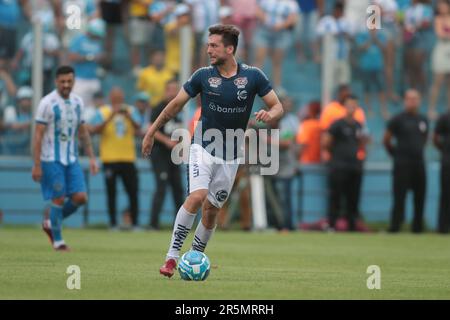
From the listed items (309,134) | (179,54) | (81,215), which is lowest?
(81,215)

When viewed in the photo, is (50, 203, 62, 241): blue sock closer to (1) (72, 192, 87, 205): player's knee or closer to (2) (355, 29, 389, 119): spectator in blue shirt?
(1) (72, 192, 87, 205): player's knee

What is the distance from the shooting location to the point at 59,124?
1628 centimetres

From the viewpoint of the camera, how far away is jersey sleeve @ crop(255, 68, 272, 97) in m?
12.2

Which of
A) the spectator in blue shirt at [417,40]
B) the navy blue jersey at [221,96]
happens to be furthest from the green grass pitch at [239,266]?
the spectator in blue shirt at [417,40]

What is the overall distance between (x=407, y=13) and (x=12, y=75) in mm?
8612

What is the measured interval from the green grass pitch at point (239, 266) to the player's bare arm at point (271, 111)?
1.63 meters

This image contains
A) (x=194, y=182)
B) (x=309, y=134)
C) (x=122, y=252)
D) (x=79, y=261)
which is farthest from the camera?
(x=309, y=134)

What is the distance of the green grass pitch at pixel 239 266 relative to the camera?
34.4 ft

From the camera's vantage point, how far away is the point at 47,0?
24422 mm

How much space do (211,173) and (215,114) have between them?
2.00 feet

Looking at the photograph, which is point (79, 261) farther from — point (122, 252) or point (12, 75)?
point (12, 75)
